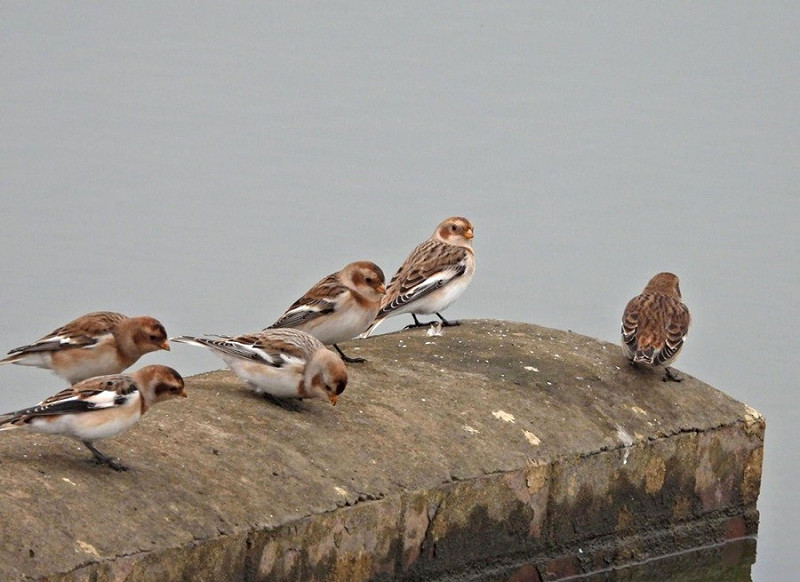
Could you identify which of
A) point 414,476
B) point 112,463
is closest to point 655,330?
point 414,476

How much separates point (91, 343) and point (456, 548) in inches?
89.3

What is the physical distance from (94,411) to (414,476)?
187 cm

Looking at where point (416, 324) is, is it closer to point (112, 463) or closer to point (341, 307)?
point (341, 307)

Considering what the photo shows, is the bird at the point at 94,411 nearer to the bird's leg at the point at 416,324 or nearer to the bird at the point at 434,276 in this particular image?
the bird at the point at 434,276

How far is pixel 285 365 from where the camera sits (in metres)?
9.95

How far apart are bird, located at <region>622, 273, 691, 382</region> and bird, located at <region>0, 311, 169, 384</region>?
315cm

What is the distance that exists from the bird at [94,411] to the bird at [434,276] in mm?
3465

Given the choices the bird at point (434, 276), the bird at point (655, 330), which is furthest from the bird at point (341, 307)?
the bird at point (655, 330)

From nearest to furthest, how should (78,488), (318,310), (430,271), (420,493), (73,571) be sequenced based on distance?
(73,571) → (78,488) → (420,493) → (318,310) → (430,271)

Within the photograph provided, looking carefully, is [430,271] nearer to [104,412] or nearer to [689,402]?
[689,402]

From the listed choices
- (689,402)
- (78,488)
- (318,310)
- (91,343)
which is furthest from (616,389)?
(78,488)

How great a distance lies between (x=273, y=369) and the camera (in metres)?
9.94

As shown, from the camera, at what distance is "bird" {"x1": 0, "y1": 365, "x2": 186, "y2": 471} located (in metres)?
8.60

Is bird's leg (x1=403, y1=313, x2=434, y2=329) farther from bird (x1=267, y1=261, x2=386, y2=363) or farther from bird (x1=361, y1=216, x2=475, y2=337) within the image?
bird (x1=267, y1=261, x2=386, y2=363)
